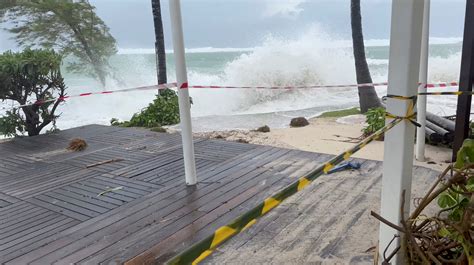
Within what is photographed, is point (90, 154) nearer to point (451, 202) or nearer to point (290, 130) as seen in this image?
point (290, 130)

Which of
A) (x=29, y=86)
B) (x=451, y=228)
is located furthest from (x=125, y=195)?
(x=29, y=86)

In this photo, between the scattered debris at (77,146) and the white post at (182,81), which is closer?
the white post at (182,81)

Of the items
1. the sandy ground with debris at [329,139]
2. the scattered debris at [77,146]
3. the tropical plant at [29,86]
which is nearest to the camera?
the sandy ground with debris at [329,139]

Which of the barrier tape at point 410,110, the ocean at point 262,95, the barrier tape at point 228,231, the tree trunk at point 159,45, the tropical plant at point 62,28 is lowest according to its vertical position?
the ocean at point 262,95

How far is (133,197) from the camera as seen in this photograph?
3.16 meters

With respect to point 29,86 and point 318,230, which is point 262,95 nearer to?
point 29,86

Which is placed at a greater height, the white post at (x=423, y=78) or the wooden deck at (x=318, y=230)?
the white post at (x=423, y=78)

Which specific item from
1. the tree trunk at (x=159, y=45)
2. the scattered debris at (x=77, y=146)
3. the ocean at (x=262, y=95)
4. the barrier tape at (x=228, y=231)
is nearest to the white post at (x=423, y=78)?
the barrier tape at (x=228, y=231)

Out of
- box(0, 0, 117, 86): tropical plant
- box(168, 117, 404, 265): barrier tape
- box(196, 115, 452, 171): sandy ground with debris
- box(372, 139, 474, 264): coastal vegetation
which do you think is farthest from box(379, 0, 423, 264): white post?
box(0, 0, 117, 86): tropical plant

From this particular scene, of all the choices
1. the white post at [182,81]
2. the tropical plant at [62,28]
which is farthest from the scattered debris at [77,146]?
the tropical plant at [62,28]

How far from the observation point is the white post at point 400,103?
1445 mm

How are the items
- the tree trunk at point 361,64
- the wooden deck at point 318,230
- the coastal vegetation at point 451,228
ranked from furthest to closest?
the tree trunk at point 361,64, the wooden deck at point 318,230, the coastal vegetation at point 451,228

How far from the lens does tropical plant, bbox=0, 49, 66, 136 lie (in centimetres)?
577

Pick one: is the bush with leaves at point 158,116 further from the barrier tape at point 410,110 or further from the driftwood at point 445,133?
the barrier tape at point 410,110
